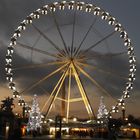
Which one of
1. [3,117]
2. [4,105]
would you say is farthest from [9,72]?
[4,105]

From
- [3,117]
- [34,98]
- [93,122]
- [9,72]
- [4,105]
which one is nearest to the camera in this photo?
[3,117]

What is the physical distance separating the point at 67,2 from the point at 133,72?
12.2 m

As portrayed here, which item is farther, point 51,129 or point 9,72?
point 51,129

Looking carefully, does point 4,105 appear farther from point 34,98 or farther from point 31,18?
point 31,18

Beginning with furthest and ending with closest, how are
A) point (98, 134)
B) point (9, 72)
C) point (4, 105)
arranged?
1. point (4, 105)
2. point (98, 134)
3. point (9, 72)

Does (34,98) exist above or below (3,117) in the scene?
above

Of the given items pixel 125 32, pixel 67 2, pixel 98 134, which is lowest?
pixel 98 134

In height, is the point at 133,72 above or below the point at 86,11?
below

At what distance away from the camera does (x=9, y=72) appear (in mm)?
57469

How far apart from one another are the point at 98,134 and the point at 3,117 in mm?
19353

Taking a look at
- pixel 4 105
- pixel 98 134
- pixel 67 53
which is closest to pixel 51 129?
pixel 4 105

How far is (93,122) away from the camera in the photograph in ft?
209

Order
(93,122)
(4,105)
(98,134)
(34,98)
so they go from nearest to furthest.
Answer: (93,122) < (98,134) < (4,105) < (34,98)

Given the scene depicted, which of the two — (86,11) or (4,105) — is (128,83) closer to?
(86,11)
